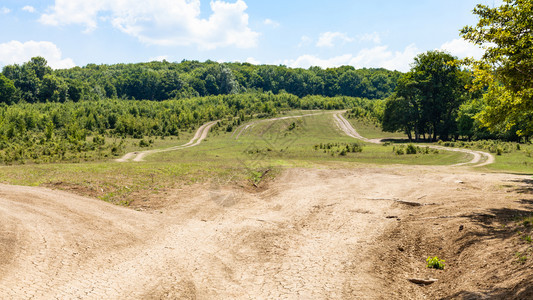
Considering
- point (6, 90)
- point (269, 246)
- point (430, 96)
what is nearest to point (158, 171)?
point (269, 246)

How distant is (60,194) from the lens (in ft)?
60.4

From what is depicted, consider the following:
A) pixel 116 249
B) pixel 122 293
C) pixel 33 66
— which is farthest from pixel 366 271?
pixel 33 66

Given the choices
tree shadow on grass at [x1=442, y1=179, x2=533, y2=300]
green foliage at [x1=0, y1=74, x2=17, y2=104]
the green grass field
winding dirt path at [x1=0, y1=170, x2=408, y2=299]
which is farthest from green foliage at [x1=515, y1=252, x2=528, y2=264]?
green foliage at [x1=0, y1=74, x2=17, y2=104]

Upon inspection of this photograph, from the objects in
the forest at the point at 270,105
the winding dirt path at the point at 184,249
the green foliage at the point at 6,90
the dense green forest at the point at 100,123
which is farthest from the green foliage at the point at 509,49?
the green foliage at the point at 6,90

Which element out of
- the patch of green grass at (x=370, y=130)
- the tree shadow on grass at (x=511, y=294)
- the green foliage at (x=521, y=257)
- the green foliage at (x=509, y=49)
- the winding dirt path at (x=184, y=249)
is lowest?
the winding dirt path at (x=184, y=249)

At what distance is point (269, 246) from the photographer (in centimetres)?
1397

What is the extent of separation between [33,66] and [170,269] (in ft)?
526

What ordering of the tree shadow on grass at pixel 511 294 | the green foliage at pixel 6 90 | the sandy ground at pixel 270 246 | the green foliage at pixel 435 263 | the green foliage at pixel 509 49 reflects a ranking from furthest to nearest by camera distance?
the green foliage at pixel 6 90 → the green foliage at pixel 509 49 → the green foliage at pixel 435 263 → the sandy ground at pixel 270 246 → the tree shadow on grass at pixel 511 294

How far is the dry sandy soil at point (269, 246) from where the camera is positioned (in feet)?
32.9

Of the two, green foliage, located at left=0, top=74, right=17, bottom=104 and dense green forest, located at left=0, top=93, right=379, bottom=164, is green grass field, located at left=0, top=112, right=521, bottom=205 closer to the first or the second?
dense green forest, located at left=0, top=93, right=379, bottom=164

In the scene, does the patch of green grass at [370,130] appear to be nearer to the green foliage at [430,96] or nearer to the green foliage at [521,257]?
the green foliage at [430,96]

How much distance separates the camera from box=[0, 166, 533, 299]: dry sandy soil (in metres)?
10.0

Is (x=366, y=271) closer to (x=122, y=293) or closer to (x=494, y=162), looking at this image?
(x=122, y=293)

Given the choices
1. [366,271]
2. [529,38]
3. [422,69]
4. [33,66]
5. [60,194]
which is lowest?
[366,271]
